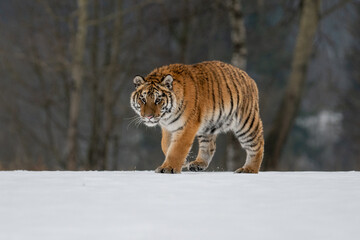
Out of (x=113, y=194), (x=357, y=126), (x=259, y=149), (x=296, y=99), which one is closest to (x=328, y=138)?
(x=357, y=126)

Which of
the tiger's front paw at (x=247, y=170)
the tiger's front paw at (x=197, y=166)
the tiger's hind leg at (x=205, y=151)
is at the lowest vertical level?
the tiger's front paw at (x=197, y=166)

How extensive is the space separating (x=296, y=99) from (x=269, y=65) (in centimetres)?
1413

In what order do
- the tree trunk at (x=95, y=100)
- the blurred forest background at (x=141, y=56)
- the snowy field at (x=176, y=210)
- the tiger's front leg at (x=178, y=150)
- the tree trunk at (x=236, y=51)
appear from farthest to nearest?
1. the tree trunk at (x=95, y=100)
2. the blurred forest background at (x=141, y=56)
3. the tree trunk at (x=236, y=51)
4. the tiger's front leg at (x=178, y=150)
5. the snowy field at (x=176, y=210)

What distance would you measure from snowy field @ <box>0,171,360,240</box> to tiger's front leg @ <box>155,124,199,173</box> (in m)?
1.24

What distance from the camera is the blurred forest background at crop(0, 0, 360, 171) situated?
38.3ft

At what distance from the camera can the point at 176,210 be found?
328 cm

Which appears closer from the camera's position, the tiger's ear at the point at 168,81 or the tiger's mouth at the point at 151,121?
the tiger's mouth at the point at 151,121

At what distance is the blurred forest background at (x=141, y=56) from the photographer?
38.3ft

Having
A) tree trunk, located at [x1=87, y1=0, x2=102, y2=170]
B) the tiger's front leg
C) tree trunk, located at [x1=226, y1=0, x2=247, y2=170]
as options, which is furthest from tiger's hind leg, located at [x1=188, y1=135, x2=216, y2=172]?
tree trunk, located at [x1=87, y1=0, x2=102, y2=170]

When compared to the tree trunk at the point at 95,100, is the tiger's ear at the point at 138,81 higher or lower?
higher

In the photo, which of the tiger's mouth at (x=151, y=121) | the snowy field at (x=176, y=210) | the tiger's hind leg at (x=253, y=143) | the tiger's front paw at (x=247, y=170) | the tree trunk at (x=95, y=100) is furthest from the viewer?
the tree trunk at (x=95, y=100)

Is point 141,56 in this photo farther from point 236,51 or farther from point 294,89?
point 294,89

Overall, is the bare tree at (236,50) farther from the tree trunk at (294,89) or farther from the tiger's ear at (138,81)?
the tiger's ear at (138,81)

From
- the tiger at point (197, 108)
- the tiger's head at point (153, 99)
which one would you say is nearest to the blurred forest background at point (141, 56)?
the tiger's head at point (153, 99)
